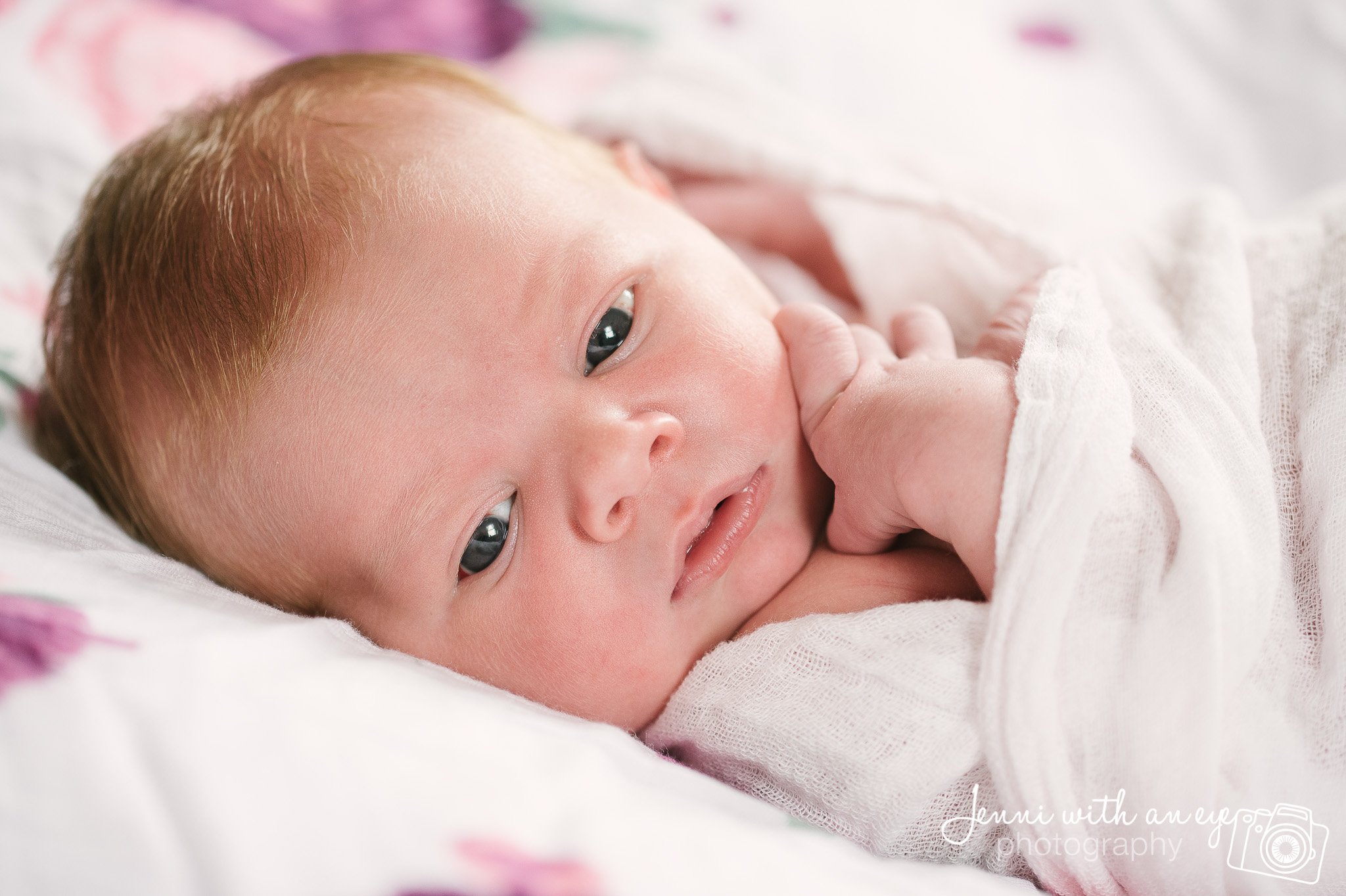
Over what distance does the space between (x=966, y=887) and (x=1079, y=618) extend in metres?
0.22

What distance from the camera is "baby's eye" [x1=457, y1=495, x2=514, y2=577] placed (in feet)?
3.04

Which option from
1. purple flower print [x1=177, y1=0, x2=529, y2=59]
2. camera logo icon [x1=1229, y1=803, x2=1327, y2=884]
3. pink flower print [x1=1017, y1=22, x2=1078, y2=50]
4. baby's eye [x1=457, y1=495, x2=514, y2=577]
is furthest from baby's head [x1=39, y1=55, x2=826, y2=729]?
pink flower print [x1=1017, y1=22, x2=1078, y2=50]

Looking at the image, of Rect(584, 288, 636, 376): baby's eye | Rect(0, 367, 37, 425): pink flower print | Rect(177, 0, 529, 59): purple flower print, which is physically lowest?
Rect(0, 367, 37, 425): pink flower print

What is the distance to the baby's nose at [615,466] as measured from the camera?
87 centimetres

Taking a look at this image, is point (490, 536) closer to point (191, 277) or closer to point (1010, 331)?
point (191, 277)

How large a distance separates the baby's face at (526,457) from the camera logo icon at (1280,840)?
43 cm

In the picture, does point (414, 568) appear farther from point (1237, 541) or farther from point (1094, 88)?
point (1094, 88)

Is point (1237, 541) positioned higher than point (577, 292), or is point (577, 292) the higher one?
point (577, 292)

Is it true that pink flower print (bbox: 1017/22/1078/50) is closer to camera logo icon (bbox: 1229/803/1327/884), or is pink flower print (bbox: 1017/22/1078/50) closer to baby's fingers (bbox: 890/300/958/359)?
baby's fingers (bbox: 890/300/958/359)

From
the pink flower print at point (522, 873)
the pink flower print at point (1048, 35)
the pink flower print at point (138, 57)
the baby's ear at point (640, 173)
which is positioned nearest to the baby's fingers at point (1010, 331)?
the baby's ear at point (640, 173)

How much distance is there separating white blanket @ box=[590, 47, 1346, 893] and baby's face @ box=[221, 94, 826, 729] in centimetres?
10

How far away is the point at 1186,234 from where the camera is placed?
1.10m

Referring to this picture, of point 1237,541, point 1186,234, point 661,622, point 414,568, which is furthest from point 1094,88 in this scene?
point 414,568

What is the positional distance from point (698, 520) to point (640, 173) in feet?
1.91
